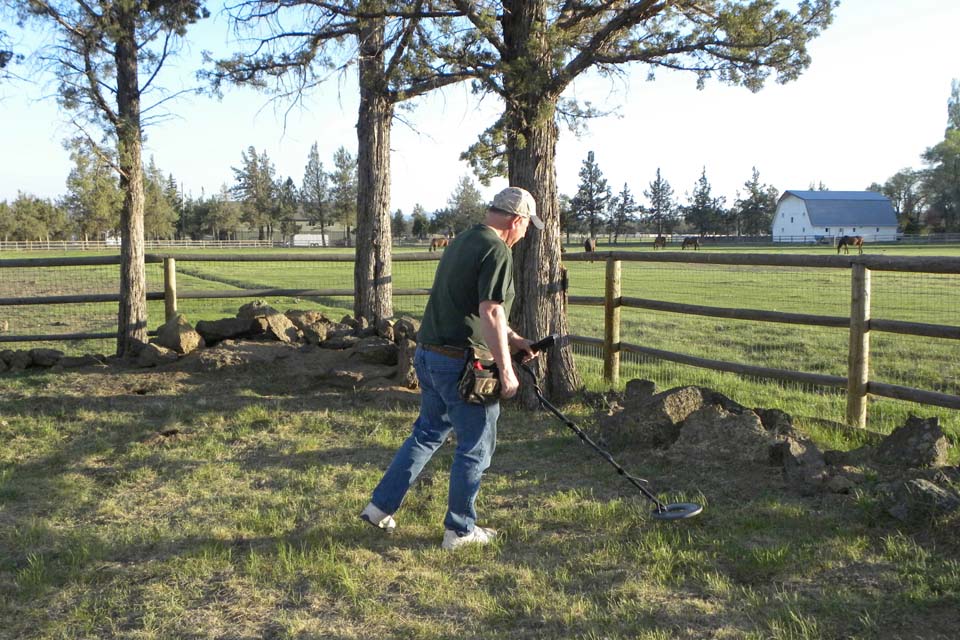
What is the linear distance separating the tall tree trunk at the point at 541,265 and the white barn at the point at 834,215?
260 ft

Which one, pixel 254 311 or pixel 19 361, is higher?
pixel 254 311

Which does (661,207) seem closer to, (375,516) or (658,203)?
(658,203)

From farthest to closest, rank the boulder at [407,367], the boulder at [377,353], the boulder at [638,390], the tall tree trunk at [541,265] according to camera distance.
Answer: the boulder at [377,353]
the boulder at [407,367]
the tall tree trunk at [541,265]
the boulder at [638,390]

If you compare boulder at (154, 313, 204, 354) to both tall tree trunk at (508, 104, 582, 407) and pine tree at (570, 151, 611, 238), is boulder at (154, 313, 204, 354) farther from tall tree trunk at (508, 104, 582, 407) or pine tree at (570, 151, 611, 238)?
pine tree at (570, 151, 611, 238)

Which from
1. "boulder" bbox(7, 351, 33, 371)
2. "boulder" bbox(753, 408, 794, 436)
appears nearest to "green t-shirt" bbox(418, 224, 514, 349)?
"boulder" bbox(753, 408, 794, 436)

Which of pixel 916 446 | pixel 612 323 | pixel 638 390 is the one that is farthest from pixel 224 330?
pixel 916 446

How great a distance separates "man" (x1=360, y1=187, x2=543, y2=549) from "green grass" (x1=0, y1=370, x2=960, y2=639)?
30 centimetres

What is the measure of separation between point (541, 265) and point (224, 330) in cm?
453

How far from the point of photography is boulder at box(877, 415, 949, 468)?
5137 mm

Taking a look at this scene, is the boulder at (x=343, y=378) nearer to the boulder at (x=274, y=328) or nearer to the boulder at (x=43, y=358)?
the boulder at (x=274, y=328)

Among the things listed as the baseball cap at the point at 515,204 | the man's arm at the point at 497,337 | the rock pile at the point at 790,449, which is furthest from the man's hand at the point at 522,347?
the rock pile at the point at 790,449

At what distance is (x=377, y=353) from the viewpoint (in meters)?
8.82

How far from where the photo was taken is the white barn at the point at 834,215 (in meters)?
83.2

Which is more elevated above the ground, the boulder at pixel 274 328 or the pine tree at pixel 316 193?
the pine tree at pixel 316 193
